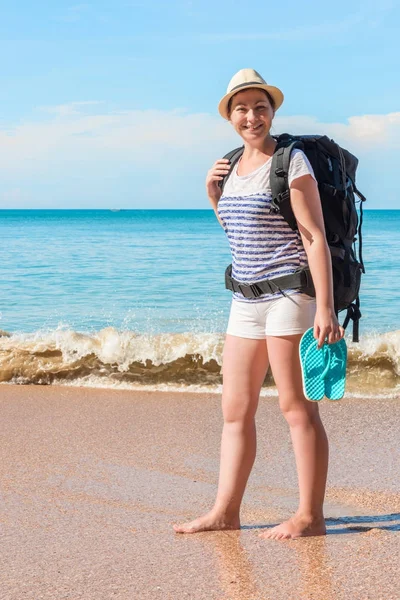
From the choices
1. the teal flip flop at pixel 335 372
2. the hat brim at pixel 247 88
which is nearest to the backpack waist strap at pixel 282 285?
the teal flip flop at pixel 335 372

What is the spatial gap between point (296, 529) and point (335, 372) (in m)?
0.68

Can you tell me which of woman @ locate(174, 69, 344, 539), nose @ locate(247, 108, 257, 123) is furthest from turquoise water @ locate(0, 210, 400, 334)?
nose @ locate(247, 108, 257, 123)

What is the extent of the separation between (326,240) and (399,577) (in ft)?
4.12

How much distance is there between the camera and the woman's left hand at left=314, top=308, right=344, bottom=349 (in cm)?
297

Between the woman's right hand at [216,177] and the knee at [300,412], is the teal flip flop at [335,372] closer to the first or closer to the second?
the knee at [300,412]

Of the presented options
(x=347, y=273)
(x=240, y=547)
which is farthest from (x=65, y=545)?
(x=347, y=273)

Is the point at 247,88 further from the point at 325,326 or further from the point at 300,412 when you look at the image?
the point at 300,412

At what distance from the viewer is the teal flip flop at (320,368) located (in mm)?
3008

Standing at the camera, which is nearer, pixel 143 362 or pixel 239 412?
pixel 239 412

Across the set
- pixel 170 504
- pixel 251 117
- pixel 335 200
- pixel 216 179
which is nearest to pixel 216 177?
pixel 216 179

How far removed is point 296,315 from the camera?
3072 mm

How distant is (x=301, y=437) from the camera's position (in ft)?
10.4

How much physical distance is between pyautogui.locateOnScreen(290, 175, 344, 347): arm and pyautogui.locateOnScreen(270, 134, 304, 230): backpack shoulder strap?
0.04m

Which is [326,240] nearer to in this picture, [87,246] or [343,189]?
[343,189]
